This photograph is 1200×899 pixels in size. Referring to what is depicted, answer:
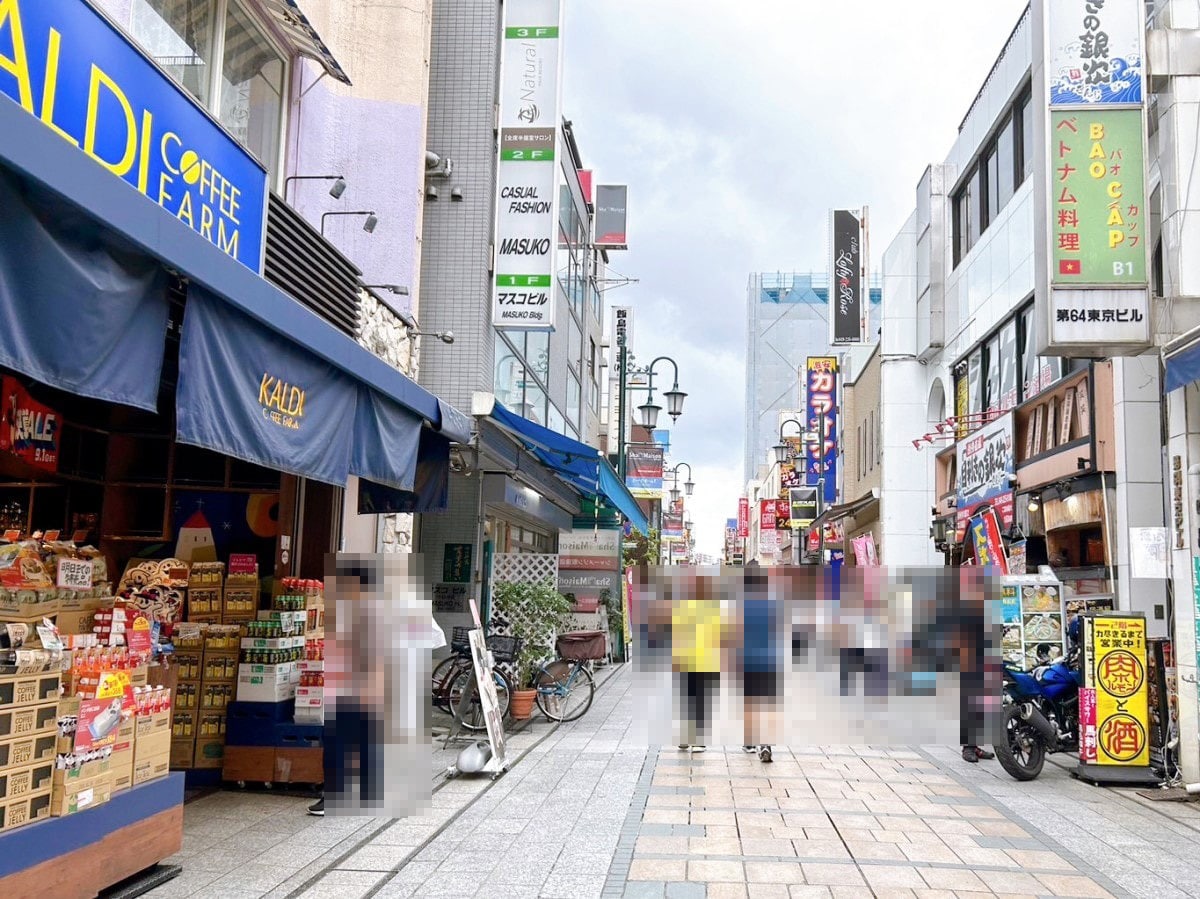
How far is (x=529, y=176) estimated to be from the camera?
1488cm

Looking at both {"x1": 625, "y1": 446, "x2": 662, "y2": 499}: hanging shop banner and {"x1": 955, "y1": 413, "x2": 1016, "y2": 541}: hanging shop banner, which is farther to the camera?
{"x1": 625, "y1": 446, "x2": 662, "y2": 499}: hanging shop banner

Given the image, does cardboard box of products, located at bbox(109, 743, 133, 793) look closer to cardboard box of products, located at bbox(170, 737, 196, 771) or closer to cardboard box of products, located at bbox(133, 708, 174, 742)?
cardboard box of products, located at bbox(133, 708, 174, 742)

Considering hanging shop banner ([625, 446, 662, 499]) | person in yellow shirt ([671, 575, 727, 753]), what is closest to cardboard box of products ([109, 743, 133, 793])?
person in yellow shirt ([671, 575, 727, 753])

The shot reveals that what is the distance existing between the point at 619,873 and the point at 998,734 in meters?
5.27

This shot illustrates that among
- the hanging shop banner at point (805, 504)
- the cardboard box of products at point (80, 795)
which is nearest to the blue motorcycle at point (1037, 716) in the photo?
the cardboard box of products at point (80, 795)

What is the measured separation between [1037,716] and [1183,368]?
11.8 feet

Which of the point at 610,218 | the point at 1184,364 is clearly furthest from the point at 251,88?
the point at 610,218

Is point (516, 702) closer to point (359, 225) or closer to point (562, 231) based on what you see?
point (359, 225)

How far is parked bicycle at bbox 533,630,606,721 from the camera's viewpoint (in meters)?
13.5

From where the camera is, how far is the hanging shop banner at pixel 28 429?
7.68m

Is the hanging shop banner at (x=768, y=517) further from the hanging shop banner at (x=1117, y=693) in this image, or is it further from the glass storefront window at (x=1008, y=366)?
the hanging shop banner at (x=1117, y=693)

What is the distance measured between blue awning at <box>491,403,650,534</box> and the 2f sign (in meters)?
5.55

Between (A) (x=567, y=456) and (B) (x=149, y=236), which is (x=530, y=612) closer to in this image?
(A) (x=567, y=456)

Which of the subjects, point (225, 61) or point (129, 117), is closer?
point (129, 117)
